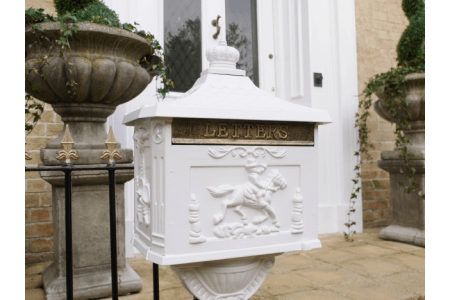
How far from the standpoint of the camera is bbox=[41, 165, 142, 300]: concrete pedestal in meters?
1.72

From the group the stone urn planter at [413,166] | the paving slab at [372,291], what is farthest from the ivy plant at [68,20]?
the stone urn planter at [413,166]

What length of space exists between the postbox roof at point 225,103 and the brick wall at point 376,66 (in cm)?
240

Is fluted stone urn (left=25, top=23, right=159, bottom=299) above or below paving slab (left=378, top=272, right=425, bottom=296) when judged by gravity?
above

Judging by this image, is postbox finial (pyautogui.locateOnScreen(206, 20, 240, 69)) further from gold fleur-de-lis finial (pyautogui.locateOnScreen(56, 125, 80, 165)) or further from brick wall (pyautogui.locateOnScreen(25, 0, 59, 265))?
brick wall (pyautogui.locateOnScreen(25, 0, 59, 265))

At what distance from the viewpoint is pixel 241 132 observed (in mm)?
1156

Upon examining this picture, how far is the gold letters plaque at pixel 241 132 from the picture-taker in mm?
1084

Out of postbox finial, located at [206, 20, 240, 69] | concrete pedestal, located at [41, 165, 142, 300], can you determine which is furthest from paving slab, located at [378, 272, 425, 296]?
postbox finial, located at [206, 20, 240, 69]

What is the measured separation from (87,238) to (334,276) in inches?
55.9

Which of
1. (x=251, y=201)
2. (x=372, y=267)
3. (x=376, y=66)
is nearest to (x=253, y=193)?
(x=251, y=201)

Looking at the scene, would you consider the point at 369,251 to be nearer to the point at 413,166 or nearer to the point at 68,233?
the point at 413,166

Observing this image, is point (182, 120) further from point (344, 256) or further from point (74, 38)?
point (344, 256)

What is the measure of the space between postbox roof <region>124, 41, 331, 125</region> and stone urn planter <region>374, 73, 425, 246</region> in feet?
6.66

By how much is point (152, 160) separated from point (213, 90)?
12.3 inches

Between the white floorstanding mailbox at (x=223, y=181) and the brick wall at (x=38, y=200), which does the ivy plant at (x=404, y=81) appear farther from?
the brick wall at (x=38, y=200)
